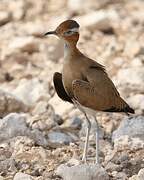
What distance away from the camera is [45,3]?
14.1m

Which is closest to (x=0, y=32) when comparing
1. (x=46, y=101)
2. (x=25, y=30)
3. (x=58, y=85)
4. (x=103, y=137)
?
(x=25, y=30)

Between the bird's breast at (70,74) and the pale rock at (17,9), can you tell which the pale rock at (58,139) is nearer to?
the bird's breast at (70,74)

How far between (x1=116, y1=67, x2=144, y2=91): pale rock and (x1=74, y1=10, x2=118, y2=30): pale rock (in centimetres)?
226

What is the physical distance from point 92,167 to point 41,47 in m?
5.96

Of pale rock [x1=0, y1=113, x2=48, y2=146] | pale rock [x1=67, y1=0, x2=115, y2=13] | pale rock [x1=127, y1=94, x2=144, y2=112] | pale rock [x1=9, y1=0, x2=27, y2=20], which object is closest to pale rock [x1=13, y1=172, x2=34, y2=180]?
pale rock [x1=0, y1=113, x2=48, y2=146]

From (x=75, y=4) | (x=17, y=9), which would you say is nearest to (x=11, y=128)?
(x=17, y=9)

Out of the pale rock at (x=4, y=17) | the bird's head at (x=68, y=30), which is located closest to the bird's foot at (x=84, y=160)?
the bird's head at (x=68, y=30)

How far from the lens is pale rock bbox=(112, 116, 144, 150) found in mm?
7422

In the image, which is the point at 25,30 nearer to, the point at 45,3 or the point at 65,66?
the point at 45,3

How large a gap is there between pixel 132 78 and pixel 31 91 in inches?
51.5

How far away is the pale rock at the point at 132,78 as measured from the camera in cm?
987

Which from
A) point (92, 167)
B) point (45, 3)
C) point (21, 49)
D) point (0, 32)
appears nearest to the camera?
point (92, 167)

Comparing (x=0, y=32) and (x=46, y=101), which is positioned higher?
(x=0, y=32)

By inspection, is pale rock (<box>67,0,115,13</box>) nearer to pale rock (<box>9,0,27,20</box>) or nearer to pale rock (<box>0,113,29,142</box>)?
pale rock (<box>9,0,27,20</box>)
